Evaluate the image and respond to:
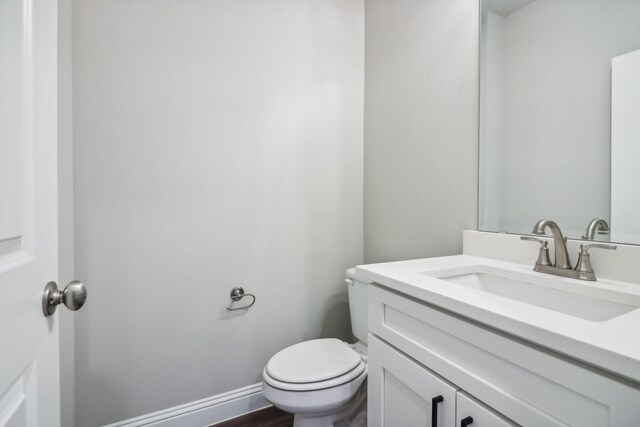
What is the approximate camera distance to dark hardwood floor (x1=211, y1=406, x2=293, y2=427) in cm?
144

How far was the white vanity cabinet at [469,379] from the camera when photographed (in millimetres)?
449

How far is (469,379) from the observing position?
2.02 feet

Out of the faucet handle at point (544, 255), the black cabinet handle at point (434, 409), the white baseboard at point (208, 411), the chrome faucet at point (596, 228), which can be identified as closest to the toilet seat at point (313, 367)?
the white baseboard at point (208, 411)

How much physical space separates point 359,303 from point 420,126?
36.7 inches

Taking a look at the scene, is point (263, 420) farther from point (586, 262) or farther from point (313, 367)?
point (586, 262)

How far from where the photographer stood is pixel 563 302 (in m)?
0.79

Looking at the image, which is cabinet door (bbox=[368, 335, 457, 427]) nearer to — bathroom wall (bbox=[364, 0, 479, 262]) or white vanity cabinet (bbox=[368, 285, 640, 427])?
white vanity cabinet (bbox=[368, 285, 640, 427])

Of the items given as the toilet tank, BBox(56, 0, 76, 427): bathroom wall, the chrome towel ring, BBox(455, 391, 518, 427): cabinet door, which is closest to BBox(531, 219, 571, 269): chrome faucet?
BBox(455, 391, 518, 427): cabinet door

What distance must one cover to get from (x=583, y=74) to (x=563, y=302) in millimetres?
700

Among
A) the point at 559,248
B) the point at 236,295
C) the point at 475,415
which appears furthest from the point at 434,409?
the point at 236,295

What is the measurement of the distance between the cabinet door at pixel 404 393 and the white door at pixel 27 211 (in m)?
0.77

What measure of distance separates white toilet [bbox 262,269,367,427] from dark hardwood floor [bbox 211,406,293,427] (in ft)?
1.01

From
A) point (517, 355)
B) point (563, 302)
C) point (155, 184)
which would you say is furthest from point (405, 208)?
point (155, 184)

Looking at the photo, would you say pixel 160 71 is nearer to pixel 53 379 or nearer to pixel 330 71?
pixel 330 71
